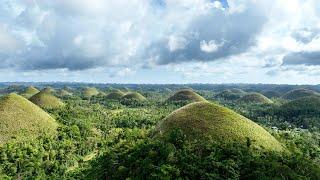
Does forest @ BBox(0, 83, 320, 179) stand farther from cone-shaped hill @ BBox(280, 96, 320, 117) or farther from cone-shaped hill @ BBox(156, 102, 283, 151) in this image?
cone-shaped hill @ BBox(280, 96, 320, 117)

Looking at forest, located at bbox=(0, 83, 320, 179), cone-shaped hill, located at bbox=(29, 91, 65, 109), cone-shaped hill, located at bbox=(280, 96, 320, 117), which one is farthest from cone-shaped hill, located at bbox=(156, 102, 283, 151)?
cone-shaped hill, located at bbox=(280, 96, 320, 117)

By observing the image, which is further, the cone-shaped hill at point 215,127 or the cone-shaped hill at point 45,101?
the cone-shaped hill at point 45,101

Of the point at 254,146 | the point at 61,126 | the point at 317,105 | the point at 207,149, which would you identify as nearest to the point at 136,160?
the point at 207,149

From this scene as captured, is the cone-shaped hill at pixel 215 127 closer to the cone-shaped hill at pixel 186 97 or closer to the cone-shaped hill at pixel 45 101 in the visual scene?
the cone-shaped hill at pixel 45 101

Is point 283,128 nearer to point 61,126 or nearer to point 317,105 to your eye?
point 317,105

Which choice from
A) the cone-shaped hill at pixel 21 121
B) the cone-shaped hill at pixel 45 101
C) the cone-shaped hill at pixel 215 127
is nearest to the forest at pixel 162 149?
the cone-shaped hill at pixel 215 127
